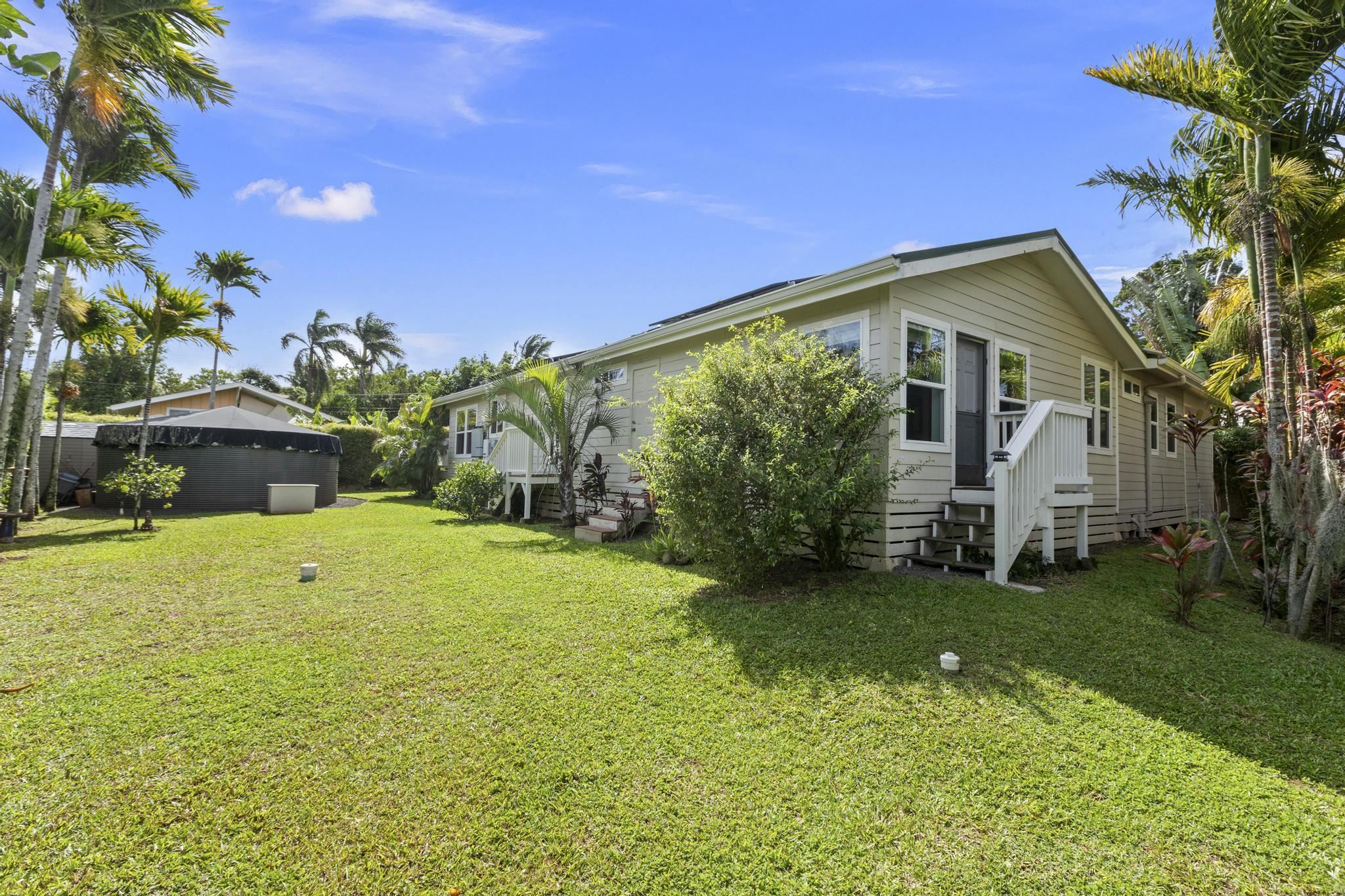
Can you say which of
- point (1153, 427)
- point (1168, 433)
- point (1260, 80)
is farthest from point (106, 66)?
point (1168, 433)

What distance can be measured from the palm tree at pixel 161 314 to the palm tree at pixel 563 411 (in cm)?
529

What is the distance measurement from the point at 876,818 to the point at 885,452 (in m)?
4.35

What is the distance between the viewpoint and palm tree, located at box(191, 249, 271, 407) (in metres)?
19.3

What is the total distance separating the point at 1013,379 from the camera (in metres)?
8.12

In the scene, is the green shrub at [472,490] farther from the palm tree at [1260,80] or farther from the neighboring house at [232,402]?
the neighboring house at [232,402]

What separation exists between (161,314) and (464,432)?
8442mm

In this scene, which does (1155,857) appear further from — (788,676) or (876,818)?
(788,676)

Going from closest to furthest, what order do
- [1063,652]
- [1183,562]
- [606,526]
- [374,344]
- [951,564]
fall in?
[1063,652]
[1183,562]
[951,564]
[606,526]
[374,344]

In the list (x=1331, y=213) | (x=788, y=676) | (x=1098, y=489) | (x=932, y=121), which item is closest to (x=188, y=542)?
(x=788, y=676)

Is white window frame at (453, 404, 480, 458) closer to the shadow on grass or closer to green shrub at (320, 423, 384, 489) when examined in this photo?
green shrub at (320, 423, 384, 489)

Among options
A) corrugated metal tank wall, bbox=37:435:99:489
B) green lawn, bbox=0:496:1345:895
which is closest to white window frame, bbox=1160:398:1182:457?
green lawn, bbox=0:496:1345:895

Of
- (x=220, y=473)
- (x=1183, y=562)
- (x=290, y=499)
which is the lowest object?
(x=290, y=499)

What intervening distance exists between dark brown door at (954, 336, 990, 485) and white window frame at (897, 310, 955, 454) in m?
0.52

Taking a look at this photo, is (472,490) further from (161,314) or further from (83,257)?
(83,257)
